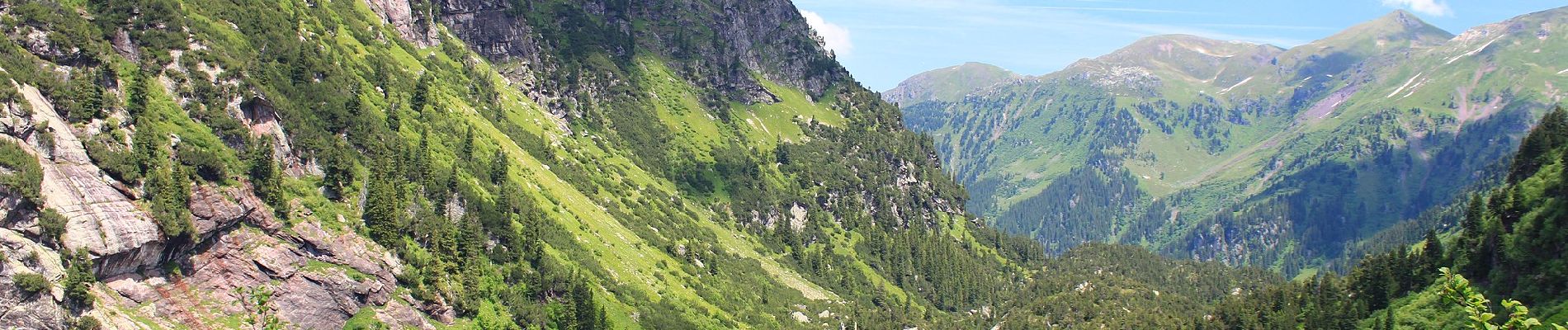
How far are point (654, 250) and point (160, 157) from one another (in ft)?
291

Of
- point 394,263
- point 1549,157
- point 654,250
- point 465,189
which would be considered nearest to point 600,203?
point 654,250

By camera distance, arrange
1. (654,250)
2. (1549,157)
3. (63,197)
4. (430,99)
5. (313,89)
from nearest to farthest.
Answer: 1. (63,197)
2. (313,89)
3. (1549,157)
4. (430,99)
5. (654,250)

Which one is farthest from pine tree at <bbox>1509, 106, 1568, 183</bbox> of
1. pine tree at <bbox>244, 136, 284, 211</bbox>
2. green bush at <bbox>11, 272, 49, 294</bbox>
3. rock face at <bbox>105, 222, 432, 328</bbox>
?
green bush at <bbox>11, 272, 49, 294</bbox>

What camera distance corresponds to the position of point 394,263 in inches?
3703

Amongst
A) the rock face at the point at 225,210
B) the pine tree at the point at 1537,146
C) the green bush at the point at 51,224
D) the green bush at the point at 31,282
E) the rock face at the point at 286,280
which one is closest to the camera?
the green bush at the point at 31,282

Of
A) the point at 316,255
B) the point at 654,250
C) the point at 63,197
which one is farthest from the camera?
the point at 654,250

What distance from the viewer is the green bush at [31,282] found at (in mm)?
62938

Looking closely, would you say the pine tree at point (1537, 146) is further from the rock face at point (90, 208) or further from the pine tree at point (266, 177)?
the rock face at point (90, 208)

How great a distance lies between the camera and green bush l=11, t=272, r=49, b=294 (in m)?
62.9

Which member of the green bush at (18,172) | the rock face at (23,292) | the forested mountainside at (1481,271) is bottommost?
the rock face at (23,292)

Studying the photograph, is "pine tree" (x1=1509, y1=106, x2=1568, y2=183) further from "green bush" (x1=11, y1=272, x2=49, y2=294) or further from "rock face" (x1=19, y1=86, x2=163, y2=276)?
"green bush" (x1=11, y1=272, x2=49, y2=294)

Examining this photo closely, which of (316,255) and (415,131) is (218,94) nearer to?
(316,255)

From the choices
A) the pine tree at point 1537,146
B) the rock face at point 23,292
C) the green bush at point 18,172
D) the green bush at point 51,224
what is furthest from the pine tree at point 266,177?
the pine tree at point 1537,146

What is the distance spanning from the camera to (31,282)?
63156mm
